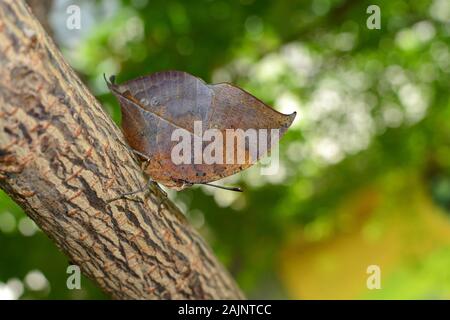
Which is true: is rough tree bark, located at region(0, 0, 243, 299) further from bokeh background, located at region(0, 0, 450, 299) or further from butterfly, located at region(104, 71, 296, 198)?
A: bokeh background, located at region(0, 0, 450, 299)

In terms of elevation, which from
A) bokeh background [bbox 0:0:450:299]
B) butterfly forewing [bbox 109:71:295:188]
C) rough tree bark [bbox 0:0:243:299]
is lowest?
rough tree bark [bbox 0:0:243:299]

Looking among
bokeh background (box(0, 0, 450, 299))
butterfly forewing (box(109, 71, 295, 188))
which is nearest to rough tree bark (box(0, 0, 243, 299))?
butterfly forewing (box(109, 71, 295, 188))

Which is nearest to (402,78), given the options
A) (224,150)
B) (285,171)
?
(285,171)

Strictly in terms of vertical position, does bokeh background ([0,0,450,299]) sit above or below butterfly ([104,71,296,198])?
above

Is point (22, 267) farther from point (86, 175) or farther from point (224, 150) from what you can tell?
point (224, 150)

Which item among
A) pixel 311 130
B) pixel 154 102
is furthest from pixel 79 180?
pixel 311 130

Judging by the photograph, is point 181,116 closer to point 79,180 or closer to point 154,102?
point 154,102
